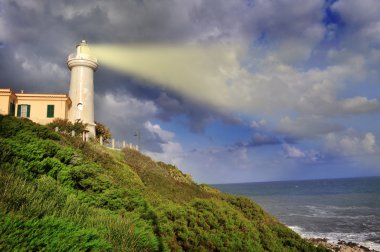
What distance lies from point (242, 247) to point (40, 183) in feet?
27.3

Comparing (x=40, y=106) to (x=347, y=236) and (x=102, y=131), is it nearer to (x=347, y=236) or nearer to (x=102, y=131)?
(x=102, y=131)

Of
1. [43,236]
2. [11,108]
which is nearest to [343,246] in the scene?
[43,236]

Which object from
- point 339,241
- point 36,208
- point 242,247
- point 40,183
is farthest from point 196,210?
point 339,241

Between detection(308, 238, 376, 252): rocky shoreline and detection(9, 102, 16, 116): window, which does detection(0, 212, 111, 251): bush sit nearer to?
detection(308, 238, 376, 252): rocky shoreline

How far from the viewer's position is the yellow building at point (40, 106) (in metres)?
31.2

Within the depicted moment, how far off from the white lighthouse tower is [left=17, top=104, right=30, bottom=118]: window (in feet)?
13.6

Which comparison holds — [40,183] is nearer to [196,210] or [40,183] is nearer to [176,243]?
[176,243]

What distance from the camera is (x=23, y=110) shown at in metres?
31.2

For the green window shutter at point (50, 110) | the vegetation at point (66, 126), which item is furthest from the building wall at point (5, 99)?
the vegetation at point (66, 126)

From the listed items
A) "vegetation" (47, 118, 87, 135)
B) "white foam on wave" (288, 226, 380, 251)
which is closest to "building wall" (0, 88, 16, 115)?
"vegetation" (47, 118, 87, 135)

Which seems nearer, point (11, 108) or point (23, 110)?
point (11, 108)

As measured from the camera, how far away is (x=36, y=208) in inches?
254

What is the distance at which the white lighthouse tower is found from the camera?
34.2m

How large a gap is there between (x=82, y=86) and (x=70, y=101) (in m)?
2.25
